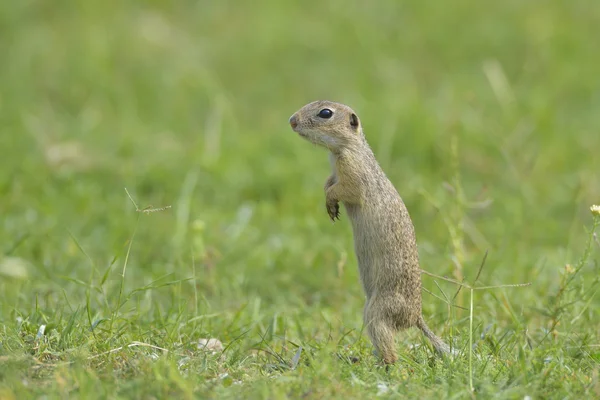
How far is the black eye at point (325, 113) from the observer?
4324 millimetres

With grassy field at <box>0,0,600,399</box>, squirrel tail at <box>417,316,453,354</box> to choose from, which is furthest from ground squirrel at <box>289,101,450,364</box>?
grassy field at <box>0,0,600,399</box>

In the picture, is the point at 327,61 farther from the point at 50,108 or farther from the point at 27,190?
the point at 27,190

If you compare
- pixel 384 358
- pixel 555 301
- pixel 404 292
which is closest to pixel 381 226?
pixel 404 292

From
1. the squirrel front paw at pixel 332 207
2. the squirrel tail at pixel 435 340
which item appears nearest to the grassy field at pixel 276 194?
the squirrel tail at pixel 435 340

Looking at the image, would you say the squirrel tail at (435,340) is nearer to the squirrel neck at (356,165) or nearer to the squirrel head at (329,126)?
the squirrel neck at (356,165)

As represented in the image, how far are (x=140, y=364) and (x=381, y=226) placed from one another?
49.0 inches

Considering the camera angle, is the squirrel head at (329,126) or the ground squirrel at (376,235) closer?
the ground squirrel at (376,235)

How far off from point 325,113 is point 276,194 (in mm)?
3096

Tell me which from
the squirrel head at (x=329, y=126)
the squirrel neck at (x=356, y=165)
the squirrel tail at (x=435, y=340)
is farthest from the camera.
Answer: the squirrel head at (x=329, y=126)

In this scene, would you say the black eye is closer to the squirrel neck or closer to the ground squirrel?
the ground squirrel

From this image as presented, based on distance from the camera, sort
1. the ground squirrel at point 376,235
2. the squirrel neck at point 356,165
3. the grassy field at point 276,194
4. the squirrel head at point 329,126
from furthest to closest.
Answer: the squirrel head at point 329,126, the squirrel neck at point 356,165, the ground squirrel at point 376,235, the grassy field at point 276,194

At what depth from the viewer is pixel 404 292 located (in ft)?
13.3

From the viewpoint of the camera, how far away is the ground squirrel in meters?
4.03

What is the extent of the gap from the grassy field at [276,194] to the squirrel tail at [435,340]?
0.05 m
